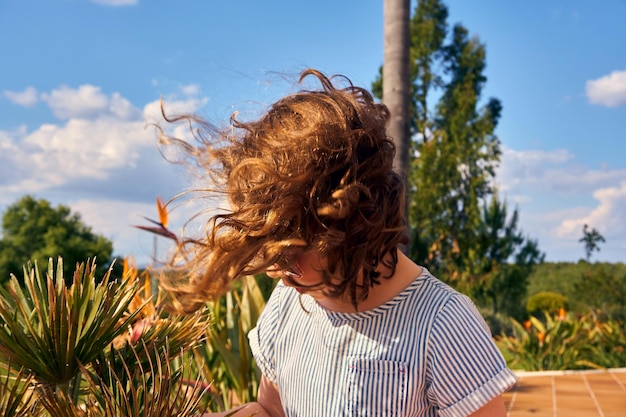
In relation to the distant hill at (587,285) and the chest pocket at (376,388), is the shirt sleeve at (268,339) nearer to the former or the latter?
the chest pocket at (376,388)

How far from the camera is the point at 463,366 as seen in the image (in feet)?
4.98

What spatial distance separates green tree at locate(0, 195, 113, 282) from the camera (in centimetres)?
2873

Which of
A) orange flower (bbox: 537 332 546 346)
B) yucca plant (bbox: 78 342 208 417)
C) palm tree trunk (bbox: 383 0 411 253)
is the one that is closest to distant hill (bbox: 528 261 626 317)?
orange flower (bbox: 537 332 546 346)

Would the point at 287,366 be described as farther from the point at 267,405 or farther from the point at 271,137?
the point at 271,137

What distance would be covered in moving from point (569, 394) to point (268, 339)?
230 inches

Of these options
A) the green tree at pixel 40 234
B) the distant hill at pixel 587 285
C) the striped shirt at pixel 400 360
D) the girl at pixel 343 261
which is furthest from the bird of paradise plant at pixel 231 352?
the green tree at pixel 40 234

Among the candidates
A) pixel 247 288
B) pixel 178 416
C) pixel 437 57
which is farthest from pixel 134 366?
pixel 437 57

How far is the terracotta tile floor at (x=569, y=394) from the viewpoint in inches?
240

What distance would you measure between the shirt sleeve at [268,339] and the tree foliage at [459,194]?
1454cm

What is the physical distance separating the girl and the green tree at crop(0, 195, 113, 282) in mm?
28084

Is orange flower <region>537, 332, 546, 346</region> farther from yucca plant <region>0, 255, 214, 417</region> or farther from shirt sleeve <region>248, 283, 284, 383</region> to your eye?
yucca plant <region>0, 255, 214, 417</region>

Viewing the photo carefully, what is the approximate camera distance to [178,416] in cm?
117

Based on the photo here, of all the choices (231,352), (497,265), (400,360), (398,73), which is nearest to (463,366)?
(400,360)

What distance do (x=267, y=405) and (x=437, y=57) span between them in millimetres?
21171
